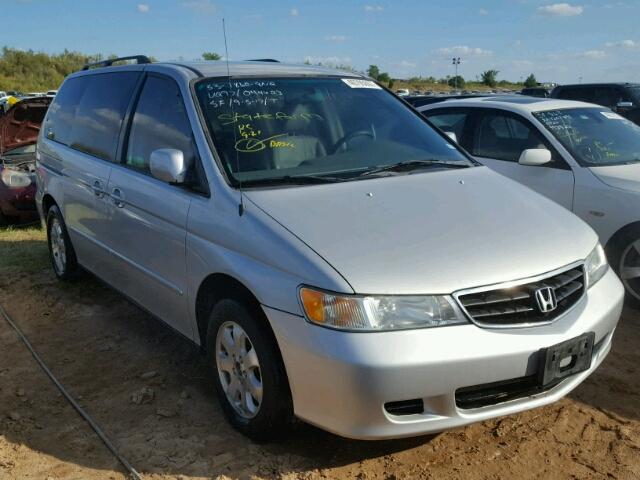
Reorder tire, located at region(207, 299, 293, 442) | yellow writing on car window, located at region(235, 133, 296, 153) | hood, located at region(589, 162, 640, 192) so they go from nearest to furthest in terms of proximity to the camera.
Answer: tire, located at region(207, 299, 293, 442) → yellow writing on car window, located at region(235, 133, 296, 153) → hood, located at region(589, 162, 640, 192)

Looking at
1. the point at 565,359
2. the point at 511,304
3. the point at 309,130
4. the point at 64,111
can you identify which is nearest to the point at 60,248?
the point at 64,111

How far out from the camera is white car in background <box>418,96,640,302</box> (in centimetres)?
494

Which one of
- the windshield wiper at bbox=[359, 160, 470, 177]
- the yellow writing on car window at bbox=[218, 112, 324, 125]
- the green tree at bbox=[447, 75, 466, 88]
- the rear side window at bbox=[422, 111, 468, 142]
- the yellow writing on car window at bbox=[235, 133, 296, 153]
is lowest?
the green tree at bbox=[447, 75, 466, 88]

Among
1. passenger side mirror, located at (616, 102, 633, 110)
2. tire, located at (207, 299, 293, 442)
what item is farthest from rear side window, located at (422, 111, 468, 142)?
passenger side mirror, located at (616, 102, 633, 110)

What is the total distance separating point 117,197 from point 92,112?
1.12 meters

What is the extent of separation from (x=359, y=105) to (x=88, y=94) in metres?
2.34

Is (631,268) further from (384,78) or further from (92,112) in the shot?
(384,78)

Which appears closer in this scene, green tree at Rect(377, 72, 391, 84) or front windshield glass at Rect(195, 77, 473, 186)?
front windshield glass at Rect(195, 77, 473, 186)

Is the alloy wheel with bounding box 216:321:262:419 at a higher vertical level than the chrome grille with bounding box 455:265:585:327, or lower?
lower

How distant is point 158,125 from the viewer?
13.2ft

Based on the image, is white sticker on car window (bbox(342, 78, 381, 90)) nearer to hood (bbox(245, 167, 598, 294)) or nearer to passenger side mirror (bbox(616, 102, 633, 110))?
hood (bbox(245, 167, 598, 294))

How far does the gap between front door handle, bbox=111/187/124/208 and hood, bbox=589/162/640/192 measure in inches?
141

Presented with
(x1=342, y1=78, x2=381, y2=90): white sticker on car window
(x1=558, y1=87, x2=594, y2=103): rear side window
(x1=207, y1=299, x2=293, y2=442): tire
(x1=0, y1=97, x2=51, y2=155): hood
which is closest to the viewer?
(x1=207, y1=299, x2=293, y2=442): tire

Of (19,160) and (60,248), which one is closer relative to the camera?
(60,248)
